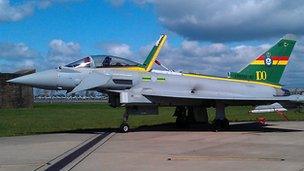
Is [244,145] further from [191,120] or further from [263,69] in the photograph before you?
[263,69]

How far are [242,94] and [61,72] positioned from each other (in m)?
7.24

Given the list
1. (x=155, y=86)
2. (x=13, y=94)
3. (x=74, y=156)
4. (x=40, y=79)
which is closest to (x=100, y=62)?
(x=155, y=86)

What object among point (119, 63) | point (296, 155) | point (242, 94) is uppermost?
point (119, 63)

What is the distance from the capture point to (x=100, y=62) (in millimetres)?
15977

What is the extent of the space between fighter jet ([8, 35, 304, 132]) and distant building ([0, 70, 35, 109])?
31869 millimetres

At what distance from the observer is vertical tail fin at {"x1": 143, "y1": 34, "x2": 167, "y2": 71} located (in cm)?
1745

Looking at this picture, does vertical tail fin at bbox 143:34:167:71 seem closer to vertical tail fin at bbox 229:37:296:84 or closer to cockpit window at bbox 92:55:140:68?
cockpit window at bbox 92:55:140:68

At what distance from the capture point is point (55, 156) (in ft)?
31.7

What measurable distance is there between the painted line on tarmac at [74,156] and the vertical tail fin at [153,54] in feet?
16.1

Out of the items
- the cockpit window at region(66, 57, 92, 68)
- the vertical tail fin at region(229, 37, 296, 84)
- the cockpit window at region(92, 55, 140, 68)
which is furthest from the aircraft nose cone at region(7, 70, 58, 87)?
the vertical tail fin at region(229, 37, 296, 84)

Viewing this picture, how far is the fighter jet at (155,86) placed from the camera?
49.9 feet

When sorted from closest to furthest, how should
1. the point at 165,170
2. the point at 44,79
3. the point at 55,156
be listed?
1. the point at 165,170
2. the point at 55,156
3. the point at 44,79

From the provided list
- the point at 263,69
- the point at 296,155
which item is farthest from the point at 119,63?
the point at 296,155

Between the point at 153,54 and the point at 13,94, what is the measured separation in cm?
3346
